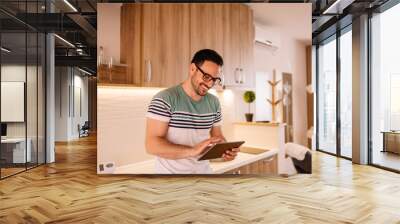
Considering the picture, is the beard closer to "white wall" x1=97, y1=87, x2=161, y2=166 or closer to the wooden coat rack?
"white wall" x1=97, y1=87, x2=161, y2=166

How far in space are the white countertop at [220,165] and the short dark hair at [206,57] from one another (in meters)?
1.38

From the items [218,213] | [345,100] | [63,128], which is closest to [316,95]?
[345,100]

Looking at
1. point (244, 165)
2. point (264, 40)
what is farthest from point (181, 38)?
point (244, 165)

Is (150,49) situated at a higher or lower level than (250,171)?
higher

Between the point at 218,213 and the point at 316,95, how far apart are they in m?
6.29

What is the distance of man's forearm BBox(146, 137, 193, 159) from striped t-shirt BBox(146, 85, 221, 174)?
68 millimetres

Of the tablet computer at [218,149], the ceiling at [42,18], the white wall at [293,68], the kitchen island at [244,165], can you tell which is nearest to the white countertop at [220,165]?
the kitchen island at [244,165]

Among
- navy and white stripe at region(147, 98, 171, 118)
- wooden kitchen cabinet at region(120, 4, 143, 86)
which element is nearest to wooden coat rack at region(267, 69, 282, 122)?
navy and white stripe at region(147, 98, 171, 118)

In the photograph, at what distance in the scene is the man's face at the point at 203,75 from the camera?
4.86 meters

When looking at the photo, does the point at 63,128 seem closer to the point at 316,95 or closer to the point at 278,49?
the point at 316,95

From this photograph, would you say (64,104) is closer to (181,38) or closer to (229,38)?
(181,38)

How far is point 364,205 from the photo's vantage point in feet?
12.6

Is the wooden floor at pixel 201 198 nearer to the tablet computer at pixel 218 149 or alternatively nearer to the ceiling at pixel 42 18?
the tablet computer at pixel 218 149

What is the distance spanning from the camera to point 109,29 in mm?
5156
